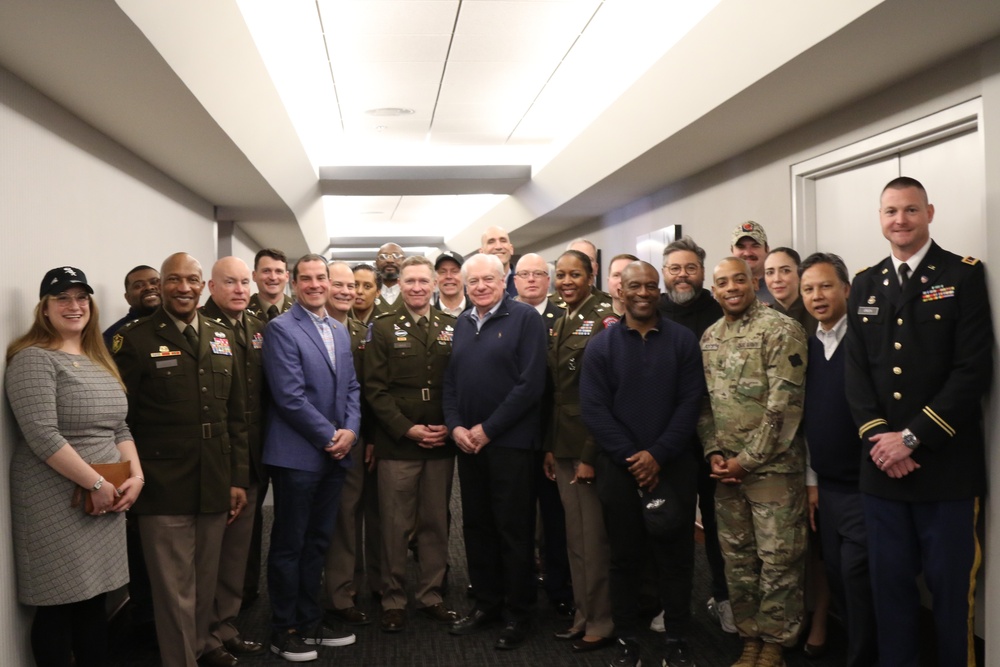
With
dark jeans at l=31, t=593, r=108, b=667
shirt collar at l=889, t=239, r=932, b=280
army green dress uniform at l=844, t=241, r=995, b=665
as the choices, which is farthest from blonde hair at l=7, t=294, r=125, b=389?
shirt collar at l=889, t=239, r=932, b=280

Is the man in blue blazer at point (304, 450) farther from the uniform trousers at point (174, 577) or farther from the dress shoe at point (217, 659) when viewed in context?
the uniform trousers at point (174, 577)

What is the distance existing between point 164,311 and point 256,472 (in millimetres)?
855

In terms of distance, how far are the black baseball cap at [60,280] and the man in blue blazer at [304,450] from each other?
0.86 meters

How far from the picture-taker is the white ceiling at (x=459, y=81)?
10.3 feet

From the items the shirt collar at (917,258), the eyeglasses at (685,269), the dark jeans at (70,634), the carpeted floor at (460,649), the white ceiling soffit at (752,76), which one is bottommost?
the carpeted floor at (460,649)

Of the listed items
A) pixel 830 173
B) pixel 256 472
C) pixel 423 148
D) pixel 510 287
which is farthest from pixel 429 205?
pixel 256 472

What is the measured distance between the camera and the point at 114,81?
3406 mm

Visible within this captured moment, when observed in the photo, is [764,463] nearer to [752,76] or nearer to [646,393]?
[646,393]

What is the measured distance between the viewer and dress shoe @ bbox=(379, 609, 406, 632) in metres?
3.89

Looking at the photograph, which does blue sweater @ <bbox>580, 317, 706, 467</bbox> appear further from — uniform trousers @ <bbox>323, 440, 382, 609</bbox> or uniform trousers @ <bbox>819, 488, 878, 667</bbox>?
uniform trousers @ <bbox>323, 440, 382, 609</bbox>

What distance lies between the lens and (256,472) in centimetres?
371

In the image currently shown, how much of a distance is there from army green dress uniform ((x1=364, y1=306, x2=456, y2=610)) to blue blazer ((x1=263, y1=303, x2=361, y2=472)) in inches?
9.5

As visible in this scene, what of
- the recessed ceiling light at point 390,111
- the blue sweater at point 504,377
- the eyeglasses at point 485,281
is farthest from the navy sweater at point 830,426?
the recessed ceiling light at point 390,111

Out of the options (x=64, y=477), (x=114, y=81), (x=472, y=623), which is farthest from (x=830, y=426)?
(x=114, y=81)
